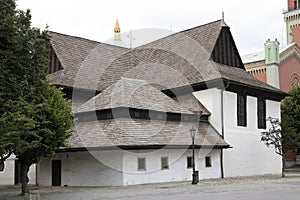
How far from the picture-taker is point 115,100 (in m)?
30.3

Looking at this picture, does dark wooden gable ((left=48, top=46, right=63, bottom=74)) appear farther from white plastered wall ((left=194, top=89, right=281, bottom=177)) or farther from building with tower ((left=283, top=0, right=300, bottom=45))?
building with tower ((left=283, top=0, right=300, bottom=45))

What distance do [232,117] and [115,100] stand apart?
11.3m

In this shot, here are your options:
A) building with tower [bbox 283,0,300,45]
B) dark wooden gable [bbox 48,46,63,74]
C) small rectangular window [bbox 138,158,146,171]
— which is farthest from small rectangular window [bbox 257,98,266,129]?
building with tower [bbox 283,0,300,45]

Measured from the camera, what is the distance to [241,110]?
38719 mm

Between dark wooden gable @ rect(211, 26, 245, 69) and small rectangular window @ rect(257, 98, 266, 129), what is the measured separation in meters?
3.85

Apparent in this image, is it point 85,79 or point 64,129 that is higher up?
point 85,79

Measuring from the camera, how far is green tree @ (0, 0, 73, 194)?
18450 millimetres

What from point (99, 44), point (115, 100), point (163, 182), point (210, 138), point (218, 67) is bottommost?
point (163, 182)

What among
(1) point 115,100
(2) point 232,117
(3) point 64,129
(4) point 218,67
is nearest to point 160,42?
(4) point 218,67

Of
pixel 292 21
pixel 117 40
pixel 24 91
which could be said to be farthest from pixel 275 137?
pixel 292 21

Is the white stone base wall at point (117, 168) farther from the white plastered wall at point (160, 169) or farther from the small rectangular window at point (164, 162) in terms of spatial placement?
the small rectangular window at point (164, 162)

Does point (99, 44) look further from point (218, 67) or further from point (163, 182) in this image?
point (163, 182)

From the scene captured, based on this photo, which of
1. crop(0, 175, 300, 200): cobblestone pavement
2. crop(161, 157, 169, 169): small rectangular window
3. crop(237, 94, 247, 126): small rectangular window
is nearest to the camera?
crop(0, 175, 300, 200): cobblestone pavement

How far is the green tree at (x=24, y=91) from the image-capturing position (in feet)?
60.5
